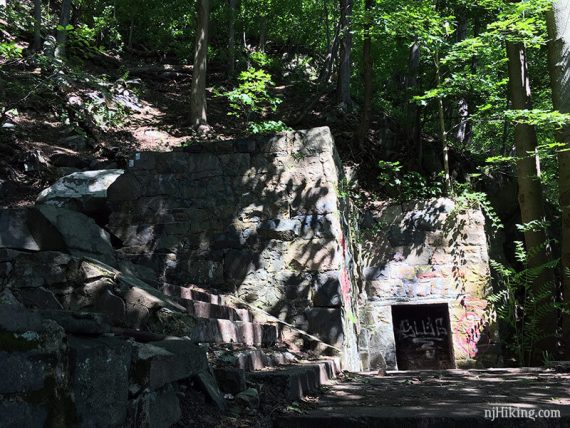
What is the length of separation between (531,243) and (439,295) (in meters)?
1.60

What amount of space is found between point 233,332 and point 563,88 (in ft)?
18.4

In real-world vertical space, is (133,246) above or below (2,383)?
above

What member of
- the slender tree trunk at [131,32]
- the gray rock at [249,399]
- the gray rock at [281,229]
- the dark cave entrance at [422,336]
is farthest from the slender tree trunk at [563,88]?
the slender tree trunk at [131,32]

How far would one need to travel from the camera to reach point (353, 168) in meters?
9.45

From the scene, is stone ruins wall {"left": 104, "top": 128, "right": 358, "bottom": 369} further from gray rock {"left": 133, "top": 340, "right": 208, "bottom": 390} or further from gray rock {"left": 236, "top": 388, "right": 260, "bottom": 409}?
gray rock {"left": 133, "top": 340, "right": 208, "bottom": 390}

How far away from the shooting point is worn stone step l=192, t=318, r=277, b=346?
325 cm

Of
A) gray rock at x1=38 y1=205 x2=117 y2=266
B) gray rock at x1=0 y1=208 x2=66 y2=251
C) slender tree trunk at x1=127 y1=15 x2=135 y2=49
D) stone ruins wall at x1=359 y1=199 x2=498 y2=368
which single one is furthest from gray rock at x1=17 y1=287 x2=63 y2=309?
slender tree trunk at x1=127 y1=15 x2=135 y2=49

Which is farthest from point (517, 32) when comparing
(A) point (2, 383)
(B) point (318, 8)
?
(B) point (318, 8)

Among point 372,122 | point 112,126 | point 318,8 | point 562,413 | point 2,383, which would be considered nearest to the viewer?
point 2,383

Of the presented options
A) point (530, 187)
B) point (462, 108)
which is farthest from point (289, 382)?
point (462, 108)

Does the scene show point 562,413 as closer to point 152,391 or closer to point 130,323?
point 152,391

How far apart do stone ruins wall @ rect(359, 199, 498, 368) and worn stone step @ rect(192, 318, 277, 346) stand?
9.58 ft

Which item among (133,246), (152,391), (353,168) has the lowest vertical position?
(152,391)

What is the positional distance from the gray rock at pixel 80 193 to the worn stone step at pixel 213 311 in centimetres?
230
